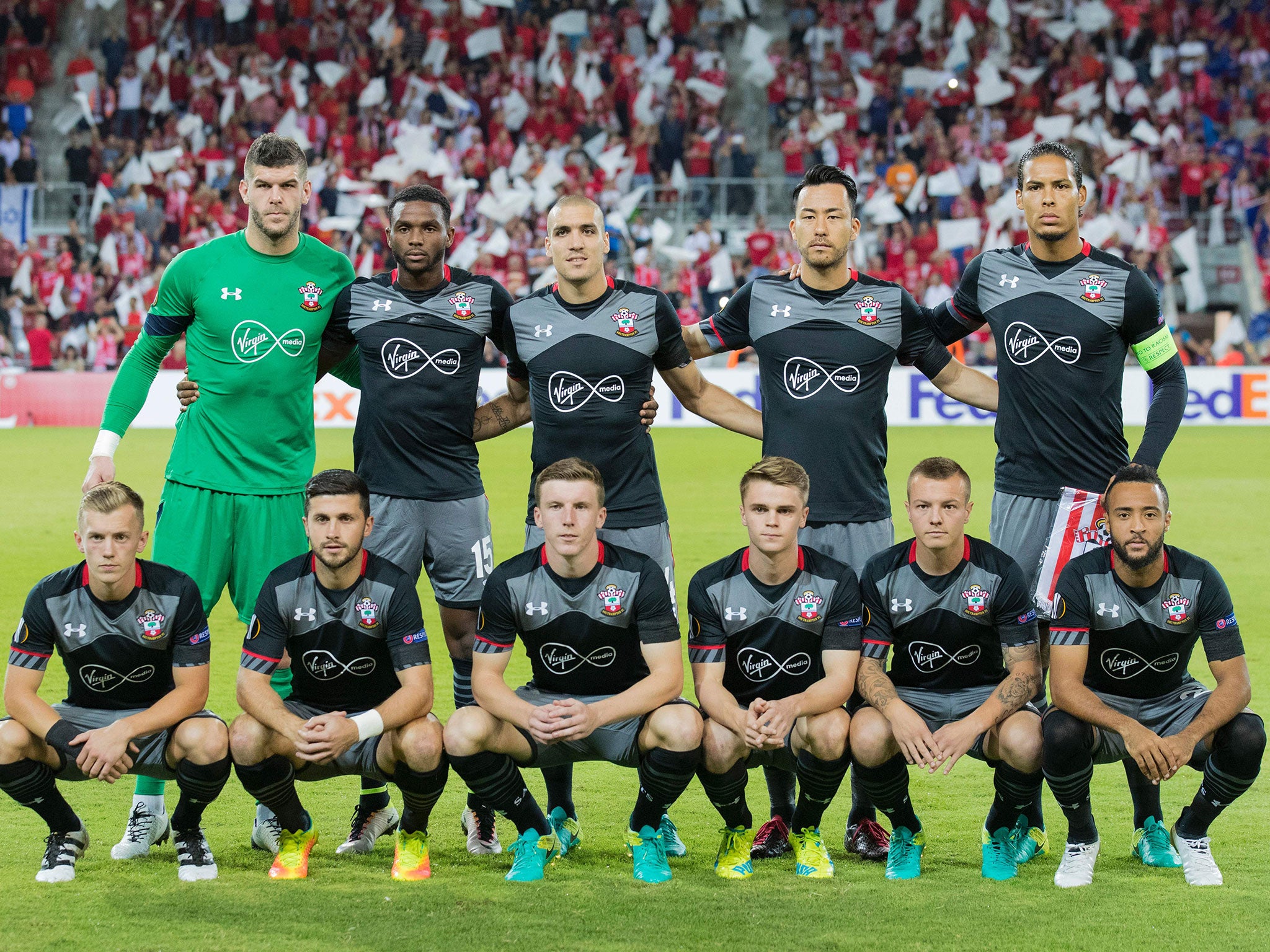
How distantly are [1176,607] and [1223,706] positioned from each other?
35 cm

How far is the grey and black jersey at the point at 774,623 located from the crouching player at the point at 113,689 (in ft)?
5.46

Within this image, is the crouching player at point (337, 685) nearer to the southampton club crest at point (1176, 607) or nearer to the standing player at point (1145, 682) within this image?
the standing player at point (1145, 682)

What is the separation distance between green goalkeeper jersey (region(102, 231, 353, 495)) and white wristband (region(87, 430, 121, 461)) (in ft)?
0.13

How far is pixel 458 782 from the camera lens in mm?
5945

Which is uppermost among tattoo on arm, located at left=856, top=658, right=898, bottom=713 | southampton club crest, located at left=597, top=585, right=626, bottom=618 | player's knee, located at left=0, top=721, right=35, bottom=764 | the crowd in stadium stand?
the crowd in stadium stand

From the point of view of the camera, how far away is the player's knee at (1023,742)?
15.2ft

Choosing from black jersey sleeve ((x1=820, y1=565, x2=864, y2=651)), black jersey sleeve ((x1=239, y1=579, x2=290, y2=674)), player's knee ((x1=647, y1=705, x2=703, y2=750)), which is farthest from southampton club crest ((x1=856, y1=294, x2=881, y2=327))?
black jersey sleeve ((x1=239, y1=579, x2=290, y2=674))

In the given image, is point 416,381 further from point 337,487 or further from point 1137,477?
point 1137,477

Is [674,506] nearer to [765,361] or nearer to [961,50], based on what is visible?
[765,361]

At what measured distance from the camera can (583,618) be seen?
16.1ft

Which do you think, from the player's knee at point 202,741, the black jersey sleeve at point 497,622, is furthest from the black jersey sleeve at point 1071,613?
the player's knee at point 202,741

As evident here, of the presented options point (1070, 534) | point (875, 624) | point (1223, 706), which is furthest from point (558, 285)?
point (1223, 706)

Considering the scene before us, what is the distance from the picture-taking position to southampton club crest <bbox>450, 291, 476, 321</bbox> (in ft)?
18.2

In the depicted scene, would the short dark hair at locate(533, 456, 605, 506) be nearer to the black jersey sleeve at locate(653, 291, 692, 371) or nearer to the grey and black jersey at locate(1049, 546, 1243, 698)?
the black jersey sleeve at locate(653, 291, 692, 371)
